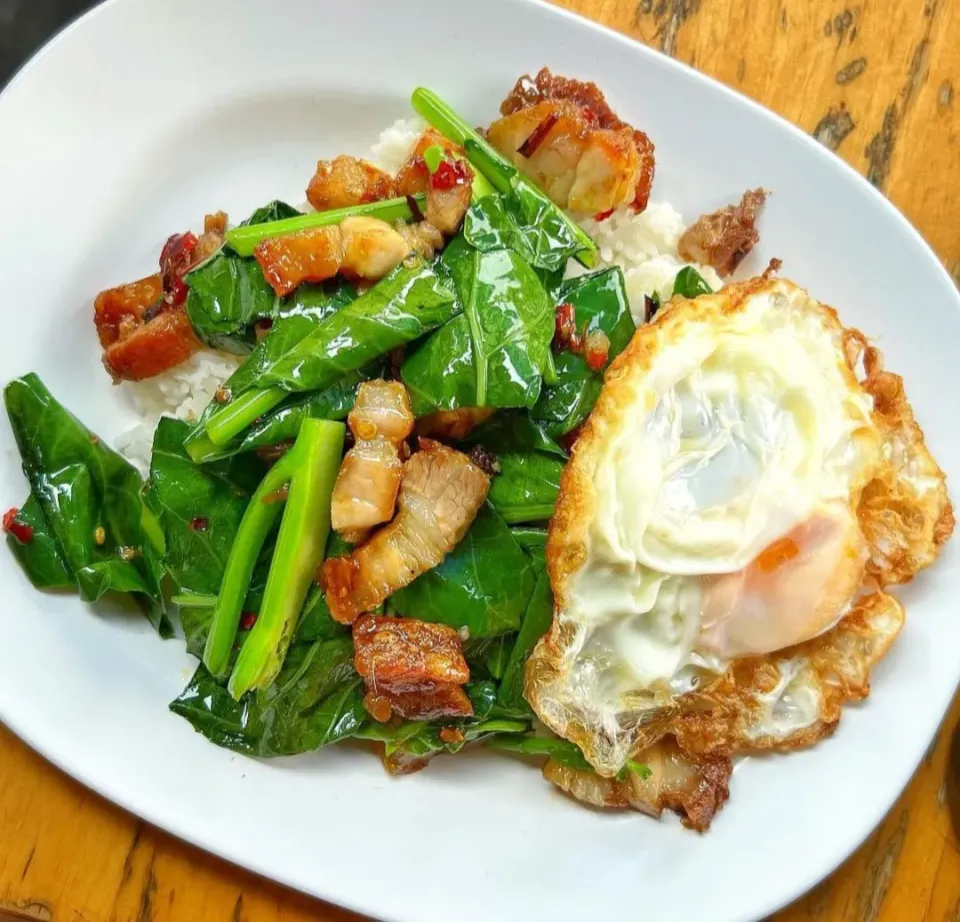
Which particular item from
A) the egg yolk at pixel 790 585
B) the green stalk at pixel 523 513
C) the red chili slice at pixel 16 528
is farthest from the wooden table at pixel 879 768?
the green stalk at pixel 523 513

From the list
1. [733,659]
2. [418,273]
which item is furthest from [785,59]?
[733,659]

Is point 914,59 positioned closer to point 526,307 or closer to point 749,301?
point 749,301

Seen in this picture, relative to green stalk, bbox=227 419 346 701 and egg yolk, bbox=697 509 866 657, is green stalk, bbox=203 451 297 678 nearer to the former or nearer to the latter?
green stalk, bbox=227 419 346 701

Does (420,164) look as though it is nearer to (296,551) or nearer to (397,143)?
(397,143)

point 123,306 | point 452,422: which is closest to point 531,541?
point 452,422

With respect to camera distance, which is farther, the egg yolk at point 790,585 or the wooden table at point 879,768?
the wooden table at point 879,768

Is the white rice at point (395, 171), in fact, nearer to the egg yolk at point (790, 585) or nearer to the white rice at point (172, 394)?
the white rice at point (172, 394)
